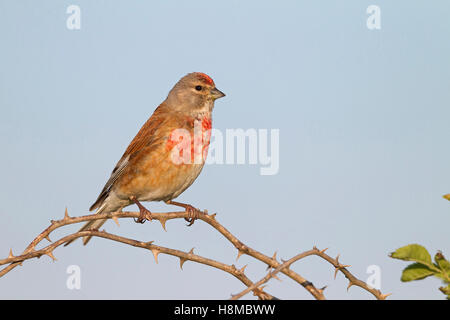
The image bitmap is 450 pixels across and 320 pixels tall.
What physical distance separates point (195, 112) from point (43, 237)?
3623 millimetres

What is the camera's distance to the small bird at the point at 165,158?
6160 millimetres

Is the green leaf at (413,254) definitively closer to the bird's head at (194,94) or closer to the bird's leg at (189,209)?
the bird's leg at (189,209)

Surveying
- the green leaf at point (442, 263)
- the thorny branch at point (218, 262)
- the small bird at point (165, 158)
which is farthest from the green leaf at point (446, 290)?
the small bird at point (165, 158)

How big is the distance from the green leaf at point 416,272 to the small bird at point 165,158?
11.6 feet

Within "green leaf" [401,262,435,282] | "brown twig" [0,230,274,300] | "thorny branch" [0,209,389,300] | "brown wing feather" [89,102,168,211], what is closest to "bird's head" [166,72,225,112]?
"brown wing feather" [89,102,168,211]

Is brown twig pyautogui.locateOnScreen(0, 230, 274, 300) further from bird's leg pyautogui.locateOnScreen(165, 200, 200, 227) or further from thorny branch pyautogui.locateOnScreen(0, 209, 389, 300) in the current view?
bird's leg pyautogui.locateOnScreen(165, 200, 200, 227)

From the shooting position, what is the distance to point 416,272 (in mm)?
2646

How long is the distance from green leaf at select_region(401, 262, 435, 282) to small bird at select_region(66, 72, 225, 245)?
354 centimetres

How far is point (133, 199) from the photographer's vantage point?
6.35 m

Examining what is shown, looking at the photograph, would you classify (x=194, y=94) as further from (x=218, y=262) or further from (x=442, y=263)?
(x=442, y=263)
